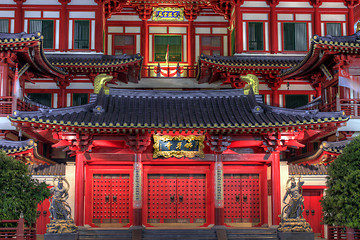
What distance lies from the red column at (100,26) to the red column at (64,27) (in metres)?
1.70

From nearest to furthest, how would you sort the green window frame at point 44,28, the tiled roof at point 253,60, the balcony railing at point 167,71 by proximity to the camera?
the tiled roof at point 253,60, the green window frame at point 44,28, the balcony railing at point 167,71

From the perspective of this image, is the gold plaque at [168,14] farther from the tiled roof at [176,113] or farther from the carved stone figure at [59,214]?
the carved stone figure at [59,214]

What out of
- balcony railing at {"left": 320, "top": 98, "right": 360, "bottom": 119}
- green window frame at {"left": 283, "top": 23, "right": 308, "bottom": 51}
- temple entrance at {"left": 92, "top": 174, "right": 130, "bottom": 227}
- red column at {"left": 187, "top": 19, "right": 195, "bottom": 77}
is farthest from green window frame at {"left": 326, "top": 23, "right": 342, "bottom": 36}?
temple entrance at {"left": 92, "top": 174, "right": 130, "bottom": 227}

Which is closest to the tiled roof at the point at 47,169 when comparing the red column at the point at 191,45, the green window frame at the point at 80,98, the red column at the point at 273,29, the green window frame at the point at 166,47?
the green window frame at the point at 80,98

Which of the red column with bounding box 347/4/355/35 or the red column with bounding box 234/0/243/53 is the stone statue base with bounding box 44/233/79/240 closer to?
the red column with bounding box 234/0/243/53

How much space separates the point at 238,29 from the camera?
93.5 feet

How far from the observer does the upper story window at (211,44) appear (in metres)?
30.5

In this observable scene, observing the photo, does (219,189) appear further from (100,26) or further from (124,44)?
(124,44)

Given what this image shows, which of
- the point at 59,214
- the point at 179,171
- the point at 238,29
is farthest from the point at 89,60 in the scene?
the point at 59,214

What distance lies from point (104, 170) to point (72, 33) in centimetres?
1177

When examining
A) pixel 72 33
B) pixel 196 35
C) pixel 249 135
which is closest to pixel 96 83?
pixel 249 135

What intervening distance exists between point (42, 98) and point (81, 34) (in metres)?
4.33

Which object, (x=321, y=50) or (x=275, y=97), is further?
(x=275, y=97)

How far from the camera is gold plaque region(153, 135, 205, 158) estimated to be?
18828 mm
